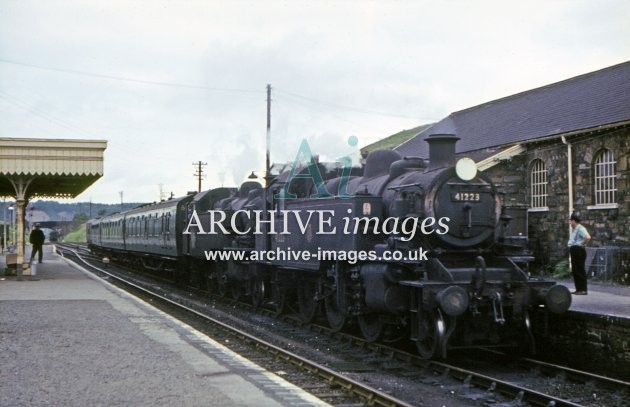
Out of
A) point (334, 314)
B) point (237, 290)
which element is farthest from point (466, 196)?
point (237, 290)

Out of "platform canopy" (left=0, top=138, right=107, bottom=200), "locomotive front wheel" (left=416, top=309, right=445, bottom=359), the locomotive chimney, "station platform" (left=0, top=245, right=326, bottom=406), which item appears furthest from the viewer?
"platform canopy" (left=0, top=138, right=107, bottom=200)

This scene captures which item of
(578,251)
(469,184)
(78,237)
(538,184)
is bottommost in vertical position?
(78,237)

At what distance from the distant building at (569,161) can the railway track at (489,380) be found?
28.3 feet

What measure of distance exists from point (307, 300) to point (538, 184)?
1018cm

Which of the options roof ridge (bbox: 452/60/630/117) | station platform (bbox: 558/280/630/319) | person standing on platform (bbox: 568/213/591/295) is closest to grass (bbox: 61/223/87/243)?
roof ridge (bbox: 452/60/630/117)

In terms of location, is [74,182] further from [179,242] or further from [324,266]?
[324,266]

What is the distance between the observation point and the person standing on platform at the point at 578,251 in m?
12.0

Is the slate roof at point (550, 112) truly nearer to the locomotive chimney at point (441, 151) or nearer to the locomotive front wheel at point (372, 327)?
the locomotive chimney at point (441, 151)

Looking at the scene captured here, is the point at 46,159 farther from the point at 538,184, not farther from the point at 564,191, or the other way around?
the point at 564,191

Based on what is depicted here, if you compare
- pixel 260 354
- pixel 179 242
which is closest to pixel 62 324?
pixel 260 354

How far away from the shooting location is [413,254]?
9.03 meters

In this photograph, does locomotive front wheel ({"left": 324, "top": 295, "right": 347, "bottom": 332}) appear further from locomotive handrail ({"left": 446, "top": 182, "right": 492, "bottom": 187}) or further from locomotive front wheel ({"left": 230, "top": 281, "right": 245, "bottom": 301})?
locomotive front wheel ({"left": 230, "top": 281, "right": 245, "bottom": 301})

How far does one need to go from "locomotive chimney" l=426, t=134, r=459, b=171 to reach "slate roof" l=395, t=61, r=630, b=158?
28.7 ft

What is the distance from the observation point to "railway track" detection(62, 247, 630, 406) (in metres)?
7.19
